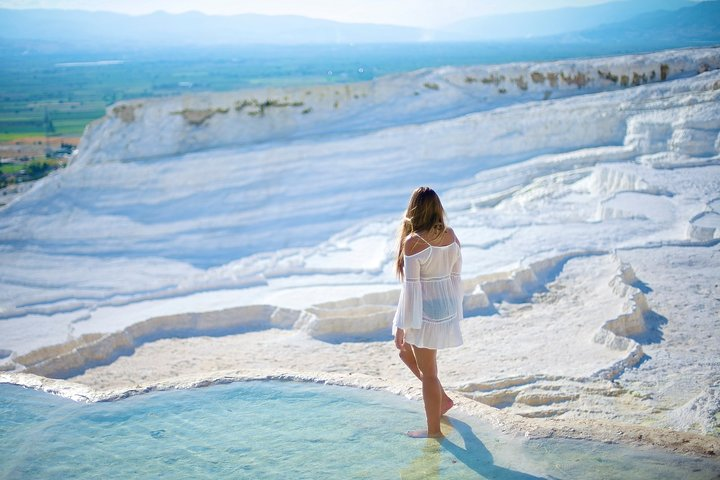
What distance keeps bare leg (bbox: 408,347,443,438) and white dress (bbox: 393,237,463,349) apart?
3.2 inches

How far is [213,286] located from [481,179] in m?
4.25

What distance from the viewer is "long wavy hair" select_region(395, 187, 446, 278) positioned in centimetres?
329

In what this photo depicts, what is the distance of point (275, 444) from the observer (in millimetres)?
3670

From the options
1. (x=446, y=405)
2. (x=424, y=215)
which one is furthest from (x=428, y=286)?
(x=446, y=405)

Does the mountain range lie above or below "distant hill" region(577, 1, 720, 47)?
above

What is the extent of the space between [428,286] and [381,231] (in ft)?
19.2

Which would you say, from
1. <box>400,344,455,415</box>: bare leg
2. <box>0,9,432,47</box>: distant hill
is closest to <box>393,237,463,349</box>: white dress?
<box>400,344,455,415</box>: bare leg

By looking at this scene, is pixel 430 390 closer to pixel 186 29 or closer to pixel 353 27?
pixel 353 27

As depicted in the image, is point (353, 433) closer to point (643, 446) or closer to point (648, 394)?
point (643, 446)

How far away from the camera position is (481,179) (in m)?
10.4

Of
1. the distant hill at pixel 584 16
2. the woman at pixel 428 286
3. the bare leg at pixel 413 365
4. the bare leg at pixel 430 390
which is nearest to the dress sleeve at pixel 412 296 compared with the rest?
the woman at pixel 428 286

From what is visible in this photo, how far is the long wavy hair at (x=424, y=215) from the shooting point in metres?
3.29

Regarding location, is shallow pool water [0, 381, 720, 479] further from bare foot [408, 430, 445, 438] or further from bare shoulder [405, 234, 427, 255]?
bare shoulder [405, 234, 427, 255]

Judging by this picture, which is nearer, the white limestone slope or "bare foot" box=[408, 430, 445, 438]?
"bare foot" box=[408, 430, 445, 438]
